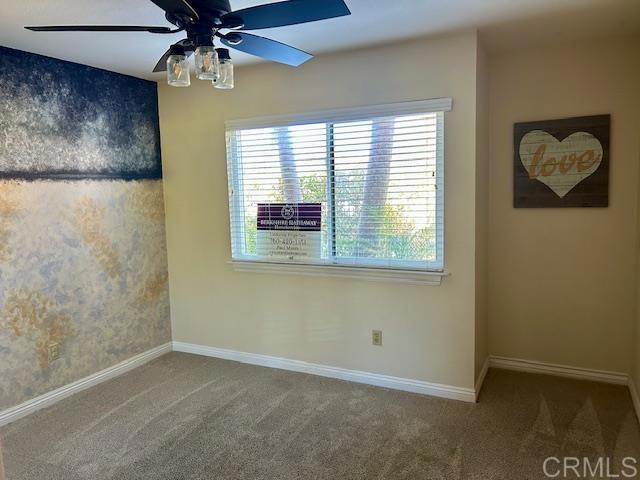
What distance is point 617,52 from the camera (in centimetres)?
293

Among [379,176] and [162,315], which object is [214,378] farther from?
[379,176]

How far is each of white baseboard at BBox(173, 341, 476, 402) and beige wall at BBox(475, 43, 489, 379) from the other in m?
0.21

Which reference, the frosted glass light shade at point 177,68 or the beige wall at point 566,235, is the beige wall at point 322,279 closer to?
the beige wall at point 566,235

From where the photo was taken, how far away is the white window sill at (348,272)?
9.92ft

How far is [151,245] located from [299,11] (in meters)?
2.66

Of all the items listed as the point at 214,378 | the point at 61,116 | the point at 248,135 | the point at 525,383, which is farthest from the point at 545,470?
the point at 61,116

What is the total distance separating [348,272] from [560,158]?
164 cm

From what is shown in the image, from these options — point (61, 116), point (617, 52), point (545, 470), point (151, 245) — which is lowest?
point (545, 470)

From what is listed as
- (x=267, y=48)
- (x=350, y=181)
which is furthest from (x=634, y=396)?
(x=267, y=48)

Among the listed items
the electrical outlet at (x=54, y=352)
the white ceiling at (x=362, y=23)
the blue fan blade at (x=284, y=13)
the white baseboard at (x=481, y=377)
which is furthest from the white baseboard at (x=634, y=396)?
the electrical outlet at (x=54, y=352)

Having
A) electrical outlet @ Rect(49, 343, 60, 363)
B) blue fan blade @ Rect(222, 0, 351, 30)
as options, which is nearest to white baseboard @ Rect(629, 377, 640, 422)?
blue fan blade @ Rect(222, 0, 351, 30)

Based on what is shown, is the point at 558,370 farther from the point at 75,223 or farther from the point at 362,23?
the point at 75,223

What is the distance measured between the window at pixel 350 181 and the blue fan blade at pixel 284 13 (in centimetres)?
128

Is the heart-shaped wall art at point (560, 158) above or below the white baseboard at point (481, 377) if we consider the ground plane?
above
